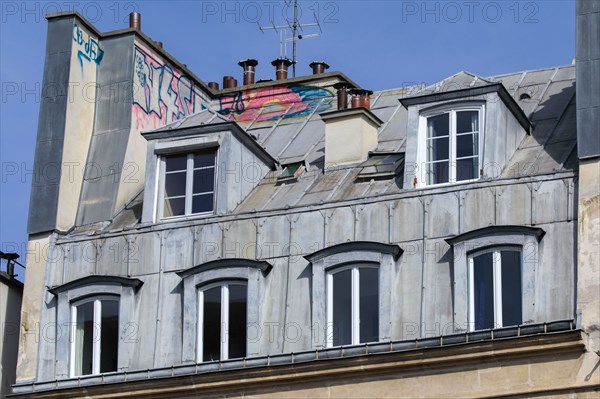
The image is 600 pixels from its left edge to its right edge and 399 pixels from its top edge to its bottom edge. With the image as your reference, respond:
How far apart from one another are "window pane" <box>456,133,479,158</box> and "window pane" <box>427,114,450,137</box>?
1.35ft

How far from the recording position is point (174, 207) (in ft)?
160

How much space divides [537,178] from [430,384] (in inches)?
201

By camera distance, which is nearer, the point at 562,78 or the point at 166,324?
the point at 166,324

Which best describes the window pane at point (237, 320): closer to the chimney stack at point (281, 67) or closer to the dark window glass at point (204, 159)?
the dark window glass at point (204, 159)

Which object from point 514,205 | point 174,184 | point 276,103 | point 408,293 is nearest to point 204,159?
point 174,184

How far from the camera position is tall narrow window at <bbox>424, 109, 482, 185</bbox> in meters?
45.8

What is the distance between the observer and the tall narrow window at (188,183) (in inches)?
1909

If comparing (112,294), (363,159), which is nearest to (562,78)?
(363,159)

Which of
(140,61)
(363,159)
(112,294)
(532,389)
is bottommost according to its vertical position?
(532,389)

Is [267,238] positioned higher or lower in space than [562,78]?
lower

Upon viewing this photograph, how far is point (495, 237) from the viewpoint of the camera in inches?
1724

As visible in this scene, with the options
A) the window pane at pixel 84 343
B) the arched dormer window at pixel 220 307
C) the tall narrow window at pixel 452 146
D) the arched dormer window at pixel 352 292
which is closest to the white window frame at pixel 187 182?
the arched dormer window at pixel 220 307

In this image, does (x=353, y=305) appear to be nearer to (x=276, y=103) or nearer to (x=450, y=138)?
(x=450, y=138)

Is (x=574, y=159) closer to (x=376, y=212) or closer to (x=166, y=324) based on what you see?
(x=376, y=212)
